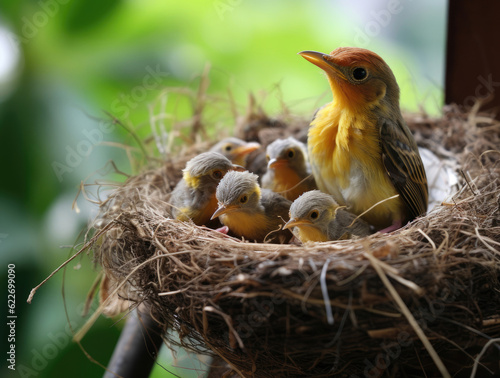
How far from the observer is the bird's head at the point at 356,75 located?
6.82 ft

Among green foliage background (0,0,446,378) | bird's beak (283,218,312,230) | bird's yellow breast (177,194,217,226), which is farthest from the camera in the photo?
green foliage background (0,0,446,378)

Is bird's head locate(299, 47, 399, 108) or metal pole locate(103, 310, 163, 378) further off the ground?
bird's head locate(299, 47, 399, 108)

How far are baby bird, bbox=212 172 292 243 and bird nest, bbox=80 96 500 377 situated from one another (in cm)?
21

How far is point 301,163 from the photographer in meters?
2.59

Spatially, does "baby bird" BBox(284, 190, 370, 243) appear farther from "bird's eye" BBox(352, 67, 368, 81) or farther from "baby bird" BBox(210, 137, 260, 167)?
"baby bird" BBox(210, 137, 260, 167)

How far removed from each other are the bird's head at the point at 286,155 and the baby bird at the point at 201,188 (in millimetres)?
271

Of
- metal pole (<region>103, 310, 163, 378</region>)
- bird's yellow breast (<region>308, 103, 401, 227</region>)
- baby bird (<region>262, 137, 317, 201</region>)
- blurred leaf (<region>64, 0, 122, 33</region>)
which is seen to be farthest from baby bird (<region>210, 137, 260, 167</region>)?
blurred leaf (<region>64, 0, 122, 33</region>)

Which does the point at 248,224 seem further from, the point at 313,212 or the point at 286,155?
the point at 286,155

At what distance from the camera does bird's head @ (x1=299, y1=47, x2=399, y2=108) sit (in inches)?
81.8

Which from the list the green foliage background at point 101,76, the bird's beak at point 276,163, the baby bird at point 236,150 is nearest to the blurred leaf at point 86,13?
the green foliage background at point 101,76

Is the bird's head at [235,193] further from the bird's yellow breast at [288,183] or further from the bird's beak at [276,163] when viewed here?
the bird's yellow breast at [288,183]

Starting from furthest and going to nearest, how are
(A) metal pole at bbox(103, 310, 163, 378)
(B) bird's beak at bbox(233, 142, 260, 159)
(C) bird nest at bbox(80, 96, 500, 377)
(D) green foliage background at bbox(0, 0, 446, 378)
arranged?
1. (D) green foliage background at bbox(0, 0, 446, 378)
2. (B) bird's beak at bbox(233, 142, 260, 159)
3. (A) metal pole at bbox(103, 310, 163, 378)
4. (C) bird nest at bbox(80, 96, 500, 377)

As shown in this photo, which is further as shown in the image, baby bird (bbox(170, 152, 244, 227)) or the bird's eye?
baby bird (bbox(170, 152, 244, 227))

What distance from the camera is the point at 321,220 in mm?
2068
